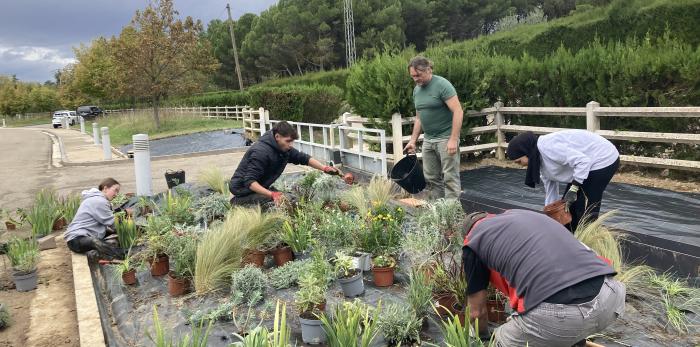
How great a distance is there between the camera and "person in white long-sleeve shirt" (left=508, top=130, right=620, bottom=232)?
3.75m

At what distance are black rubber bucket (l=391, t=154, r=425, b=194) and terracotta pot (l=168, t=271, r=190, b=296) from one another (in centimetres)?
240

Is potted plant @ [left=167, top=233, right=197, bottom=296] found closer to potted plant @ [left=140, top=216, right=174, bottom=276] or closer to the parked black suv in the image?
potted plant @ [left=140, top=216, right=174, bottom=276]

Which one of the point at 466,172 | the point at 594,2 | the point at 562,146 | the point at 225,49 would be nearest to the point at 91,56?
the point at 225,49

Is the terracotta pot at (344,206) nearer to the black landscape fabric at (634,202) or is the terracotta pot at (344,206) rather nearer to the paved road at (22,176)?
the black landscape fabric at (634,202)

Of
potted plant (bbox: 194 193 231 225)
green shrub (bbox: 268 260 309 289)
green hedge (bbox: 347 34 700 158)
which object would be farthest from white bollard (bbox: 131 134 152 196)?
green shrub (bbox: 268 260 309 289)

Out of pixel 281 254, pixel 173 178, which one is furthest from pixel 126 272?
pixel 173 178

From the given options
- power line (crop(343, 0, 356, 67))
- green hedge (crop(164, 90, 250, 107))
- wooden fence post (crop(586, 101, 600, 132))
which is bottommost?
wooden fence post (crop(586, 101, 600, 132))

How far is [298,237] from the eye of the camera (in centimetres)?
443

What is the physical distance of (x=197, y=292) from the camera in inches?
155

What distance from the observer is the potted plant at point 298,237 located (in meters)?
4.41

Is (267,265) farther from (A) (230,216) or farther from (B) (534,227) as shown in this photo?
(B) (534,227)

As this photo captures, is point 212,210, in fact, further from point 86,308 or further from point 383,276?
point 383,276

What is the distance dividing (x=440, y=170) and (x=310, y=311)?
3.19 meters

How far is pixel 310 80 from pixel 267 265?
3478 centimetres
